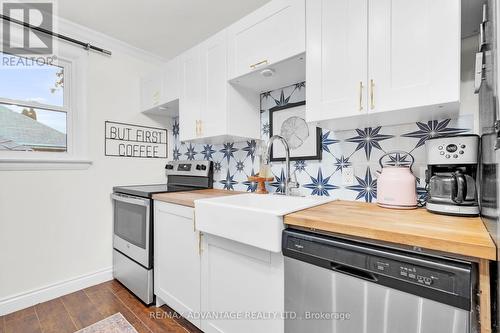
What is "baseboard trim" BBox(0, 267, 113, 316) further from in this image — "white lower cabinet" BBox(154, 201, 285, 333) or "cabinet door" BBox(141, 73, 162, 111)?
"cabinet door" BBox(141, 73, 162, 111)

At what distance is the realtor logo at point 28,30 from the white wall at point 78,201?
0.68ft

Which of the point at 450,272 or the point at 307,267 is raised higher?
the point at 450,272

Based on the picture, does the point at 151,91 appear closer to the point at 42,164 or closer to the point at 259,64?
the point at 42,164

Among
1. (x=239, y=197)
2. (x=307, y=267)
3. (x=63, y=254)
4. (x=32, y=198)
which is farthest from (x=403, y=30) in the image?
(x=63, y=254)

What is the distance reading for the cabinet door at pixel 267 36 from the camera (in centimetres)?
139

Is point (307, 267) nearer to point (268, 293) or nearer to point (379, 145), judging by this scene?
point (268, 293)

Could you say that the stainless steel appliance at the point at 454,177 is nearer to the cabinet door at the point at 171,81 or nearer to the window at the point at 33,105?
the cabinet door at the point at 171,81

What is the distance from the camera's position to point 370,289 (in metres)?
0.83

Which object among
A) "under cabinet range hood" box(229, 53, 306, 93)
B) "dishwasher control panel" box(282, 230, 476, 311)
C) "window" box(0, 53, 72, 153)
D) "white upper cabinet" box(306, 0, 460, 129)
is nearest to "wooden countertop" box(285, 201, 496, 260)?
"dishwasher control panel" box(282, 230, 476, 311)

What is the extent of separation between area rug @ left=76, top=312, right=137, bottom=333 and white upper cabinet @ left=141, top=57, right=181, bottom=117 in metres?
1.86

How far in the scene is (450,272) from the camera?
0.70 metres

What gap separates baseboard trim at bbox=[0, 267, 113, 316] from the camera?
6.03 ft

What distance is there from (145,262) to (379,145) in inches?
75.6

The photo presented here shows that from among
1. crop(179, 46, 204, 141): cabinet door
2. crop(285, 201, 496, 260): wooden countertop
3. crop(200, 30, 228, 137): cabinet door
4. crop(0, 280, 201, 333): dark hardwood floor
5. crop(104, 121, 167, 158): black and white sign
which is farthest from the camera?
crop(104, 121, 167, 158): black and white sign
